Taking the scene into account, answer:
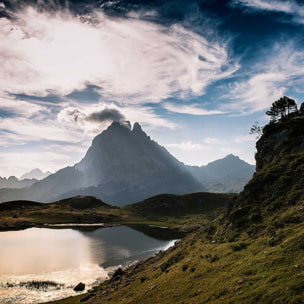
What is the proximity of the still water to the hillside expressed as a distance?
557 inches

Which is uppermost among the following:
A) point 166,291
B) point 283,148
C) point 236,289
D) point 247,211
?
point 283,148

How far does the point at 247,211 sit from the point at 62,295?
49.4 metres

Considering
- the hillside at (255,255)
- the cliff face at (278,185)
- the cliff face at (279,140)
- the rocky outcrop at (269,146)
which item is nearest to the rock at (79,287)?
the hillside at (255,255)

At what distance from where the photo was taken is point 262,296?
19.9 meters

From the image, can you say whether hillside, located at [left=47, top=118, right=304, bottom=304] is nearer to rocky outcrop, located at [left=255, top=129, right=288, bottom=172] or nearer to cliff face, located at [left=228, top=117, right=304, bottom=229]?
cliff face, located at [left=228, top=117, right=304, bottom=229]

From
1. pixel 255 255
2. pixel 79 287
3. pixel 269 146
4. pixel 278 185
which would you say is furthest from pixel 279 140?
pixel 79 287

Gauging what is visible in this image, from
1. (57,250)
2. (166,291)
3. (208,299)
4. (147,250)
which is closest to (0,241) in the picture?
(57,250)

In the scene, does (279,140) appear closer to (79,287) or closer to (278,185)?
(278,185)

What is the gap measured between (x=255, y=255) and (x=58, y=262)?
81406 mm

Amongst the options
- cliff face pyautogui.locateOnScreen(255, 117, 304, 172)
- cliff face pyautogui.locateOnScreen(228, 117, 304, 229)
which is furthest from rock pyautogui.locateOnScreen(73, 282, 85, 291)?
cliff face pyautogui.locateOnScreen(255, 117, 304, 172)

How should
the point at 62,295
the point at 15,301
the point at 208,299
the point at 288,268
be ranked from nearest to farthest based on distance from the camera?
the point at 288,268 < the point at 208,299 < the point at 15,301 < the point at 62,295

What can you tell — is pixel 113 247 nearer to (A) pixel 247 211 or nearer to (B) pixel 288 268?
(A) pixel 247 211

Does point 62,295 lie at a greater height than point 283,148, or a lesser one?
lesser

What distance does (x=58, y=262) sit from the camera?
285 feet
